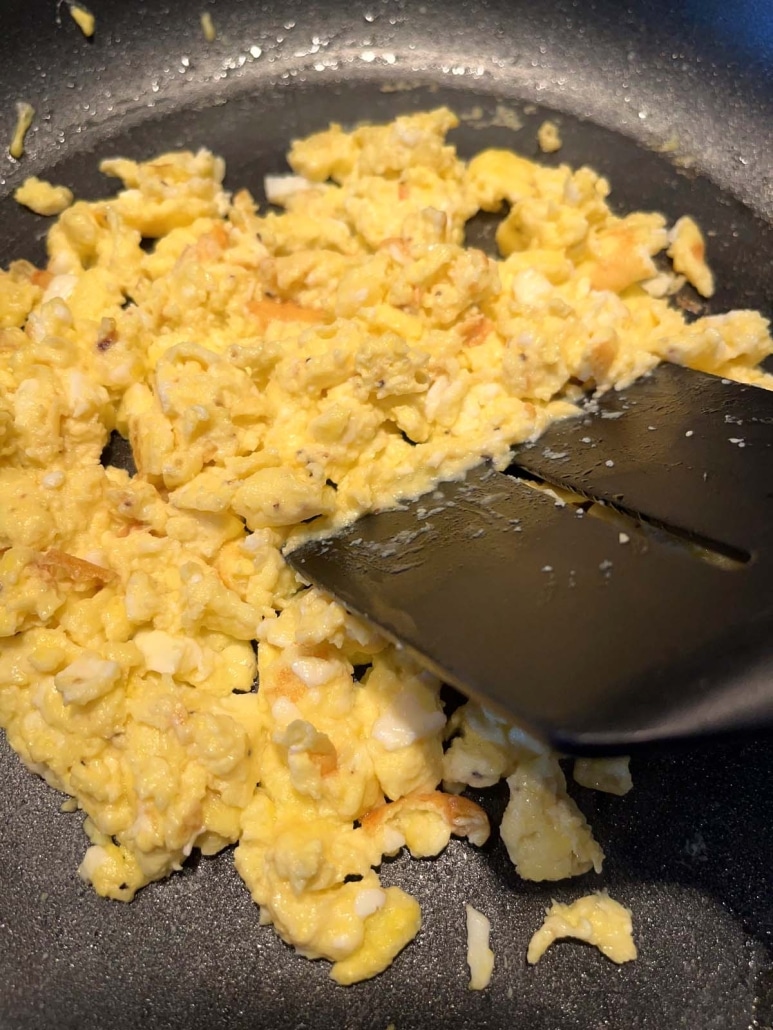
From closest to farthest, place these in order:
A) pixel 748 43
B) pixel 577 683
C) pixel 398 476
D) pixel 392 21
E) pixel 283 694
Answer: pixel 577 683
pixel 283 694
pixel 398 476
pixel 748 43
pixel 392 21

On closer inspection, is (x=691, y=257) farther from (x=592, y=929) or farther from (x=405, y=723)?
(x=592, y=929)

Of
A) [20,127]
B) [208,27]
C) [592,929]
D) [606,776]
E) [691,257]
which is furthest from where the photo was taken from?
[208,27]

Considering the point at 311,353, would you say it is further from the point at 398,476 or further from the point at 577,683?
the point at 577,683

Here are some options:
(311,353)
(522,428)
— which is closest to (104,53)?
(311,353)

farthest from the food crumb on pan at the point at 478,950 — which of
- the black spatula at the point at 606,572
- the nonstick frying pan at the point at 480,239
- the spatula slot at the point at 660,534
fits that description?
the spatula slot at the point at 660,534

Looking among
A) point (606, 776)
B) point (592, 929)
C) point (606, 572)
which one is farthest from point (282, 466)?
point (592, 929)

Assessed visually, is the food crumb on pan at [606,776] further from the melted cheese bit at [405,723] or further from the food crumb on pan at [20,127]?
the food crumb on pan at [20,127]
